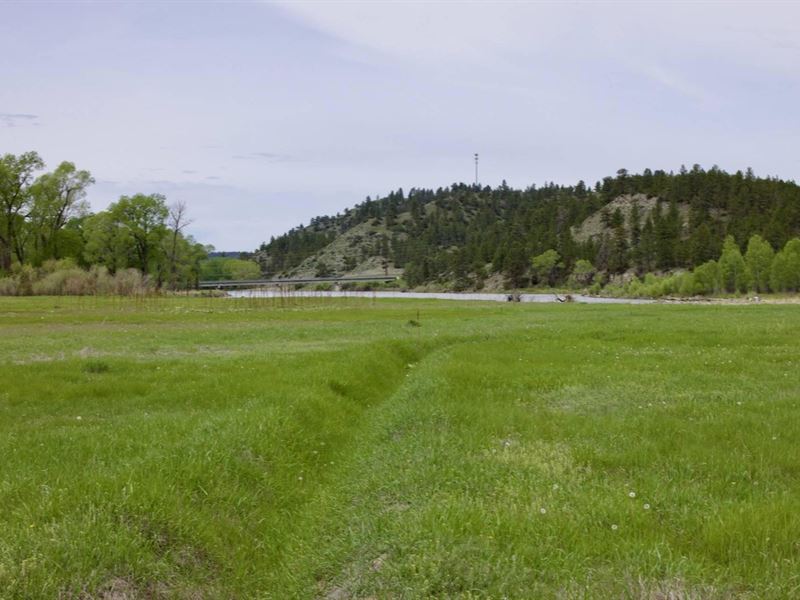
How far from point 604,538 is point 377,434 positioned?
7.05 metres

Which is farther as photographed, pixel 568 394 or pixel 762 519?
pixel 568 394

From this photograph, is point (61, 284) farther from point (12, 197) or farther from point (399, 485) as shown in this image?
point (399, 485)

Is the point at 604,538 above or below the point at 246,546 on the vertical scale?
above

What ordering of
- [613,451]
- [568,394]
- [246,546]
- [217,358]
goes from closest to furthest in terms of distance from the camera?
1. [246,546]
2. [613,451]
3. [568,394]
4. [217,358]

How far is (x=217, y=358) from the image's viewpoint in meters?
25.7

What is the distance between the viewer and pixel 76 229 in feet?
457

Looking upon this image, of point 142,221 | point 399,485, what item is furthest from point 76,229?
point 399,485

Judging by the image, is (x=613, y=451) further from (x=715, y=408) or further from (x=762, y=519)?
(x=715, y=408)

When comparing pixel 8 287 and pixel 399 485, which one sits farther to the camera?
pixel 8 287

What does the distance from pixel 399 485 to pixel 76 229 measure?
5978 inches

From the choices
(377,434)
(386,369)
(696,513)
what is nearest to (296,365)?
(386,369)

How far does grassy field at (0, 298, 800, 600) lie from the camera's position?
627cm

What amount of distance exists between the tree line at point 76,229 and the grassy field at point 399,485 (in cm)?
10885

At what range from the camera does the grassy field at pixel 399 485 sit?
6.27 m
